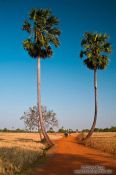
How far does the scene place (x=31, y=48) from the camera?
5047 cm

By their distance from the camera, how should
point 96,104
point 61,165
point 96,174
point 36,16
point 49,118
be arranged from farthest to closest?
point 49,118
point 96,104
point 36,16
point 61,165
point 96,174

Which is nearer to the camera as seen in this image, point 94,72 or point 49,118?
point 94,72

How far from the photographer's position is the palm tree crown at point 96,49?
55625 millimetres

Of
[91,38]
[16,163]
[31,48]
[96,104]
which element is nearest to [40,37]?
[31,48]

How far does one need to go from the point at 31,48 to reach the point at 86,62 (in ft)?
34.9

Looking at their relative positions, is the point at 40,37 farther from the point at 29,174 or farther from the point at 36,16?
the point at 29,174

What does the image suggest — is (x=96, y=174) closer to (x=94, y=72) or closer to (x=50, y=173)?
(x=50, y=173)

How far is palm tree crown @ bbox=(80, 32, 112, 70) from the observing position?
55.6m

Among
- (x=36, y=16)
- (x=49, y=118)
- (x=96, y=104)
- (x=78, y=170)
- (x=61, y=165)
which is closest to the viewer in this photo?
(x=78, y=170)

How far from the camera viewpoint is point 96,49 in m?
55.8

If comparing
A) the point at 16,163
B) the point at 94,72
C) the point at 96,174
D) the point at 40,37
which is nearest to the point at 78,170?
the point at 96,174

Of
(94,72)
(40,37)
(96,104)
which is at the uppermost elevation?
(40,37)

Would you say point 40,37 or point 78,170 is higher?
point 40,37

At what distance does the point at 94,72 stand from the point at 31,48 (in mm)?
11353
